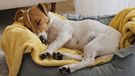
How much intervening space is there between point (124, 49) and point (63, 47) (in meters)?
0.53

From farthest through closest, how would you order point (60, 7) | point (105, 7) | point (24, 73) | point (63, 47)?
point (60, 7) → point (105, 7) → point (63, 47) → point (24, 73)

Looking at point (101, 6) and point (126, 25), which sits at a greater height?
point (126, 25)

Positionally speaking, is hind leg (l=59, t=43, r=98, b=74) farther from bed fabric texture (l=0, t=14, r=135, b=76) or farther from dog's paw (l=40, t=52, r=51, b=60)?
dog's paw (l=40, t=52, r=51, b=60)

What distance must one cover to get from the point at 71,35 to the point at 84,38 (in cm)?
11

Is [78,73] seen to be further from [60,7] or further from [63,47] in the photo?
[60,7]

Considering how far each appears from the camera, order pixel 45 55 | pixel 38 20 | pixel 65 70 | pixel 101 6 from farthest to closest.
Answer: pixel 101 6 < pixel 38 20 < pixel 45 55 < pixel 65 70

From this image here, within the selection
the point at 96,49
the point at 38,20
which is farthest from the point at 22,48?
the point at 96,49

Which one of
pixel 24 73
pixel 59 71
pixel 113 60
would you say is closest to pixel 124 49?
pixel 113 60

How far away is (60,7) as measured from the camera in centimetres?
385

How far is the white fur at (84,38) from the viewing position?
7.14 ft

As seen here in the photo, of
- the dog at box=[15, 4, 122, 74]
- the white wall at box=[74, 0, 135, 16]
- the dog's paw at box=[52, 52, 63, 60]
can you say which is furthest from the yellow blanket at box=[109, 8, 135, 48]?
the white wall at box=[74, 0, 135, 16]

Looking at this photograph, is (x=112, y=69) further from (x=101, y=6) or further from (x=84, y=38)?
(x=101, y=6)

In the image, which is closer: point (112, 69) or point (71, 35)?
point (112, 69)

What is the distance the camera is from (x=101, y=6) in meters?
A: 3.42
